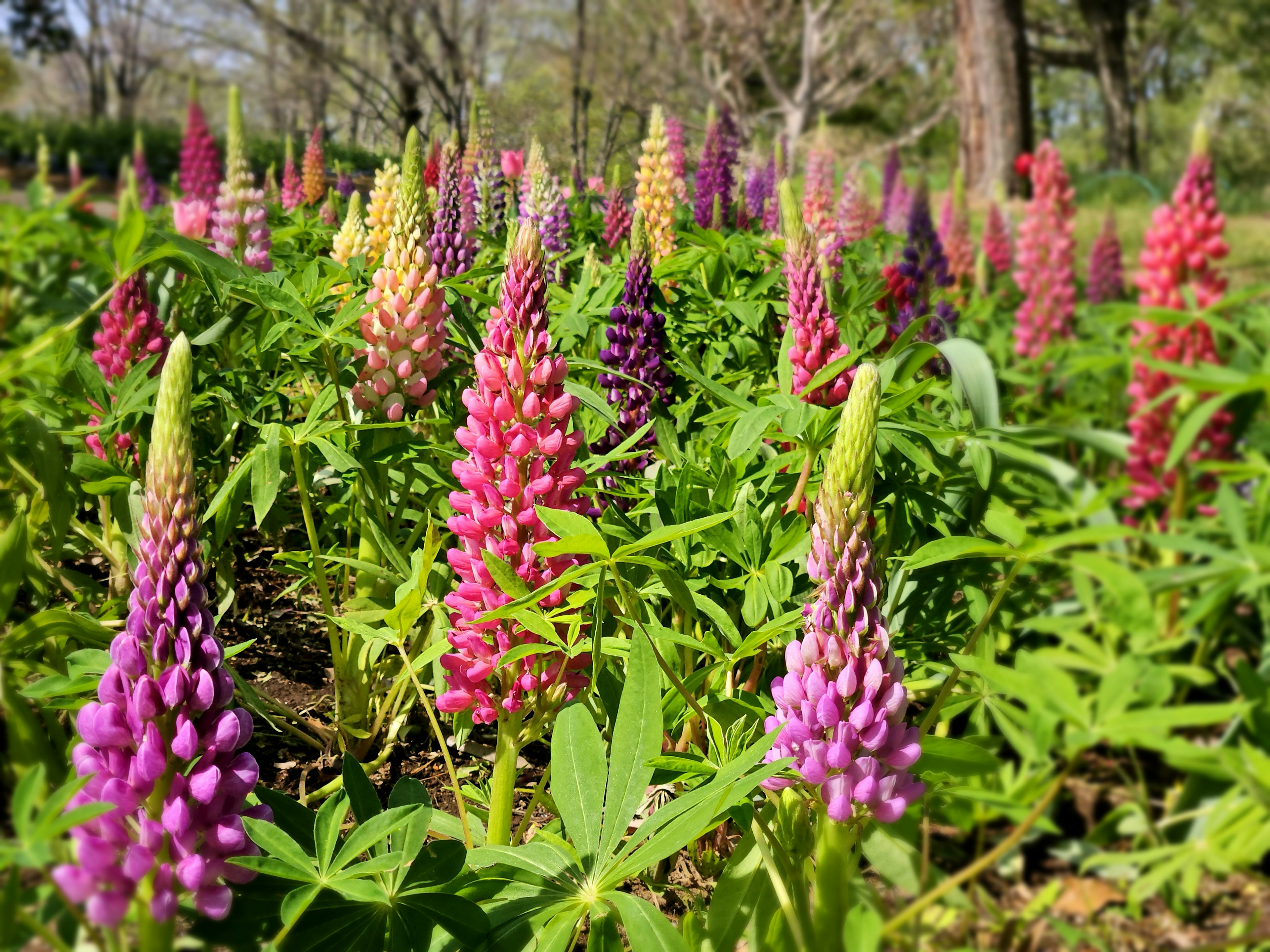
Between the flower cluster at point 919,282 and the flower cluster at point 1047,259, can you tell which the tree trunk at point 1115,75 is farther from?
the flower cluster at point 919,282

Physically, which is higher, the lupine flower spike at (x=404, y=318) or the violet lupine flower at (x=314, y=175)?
the violet lupine flower at (x=314, y=175)

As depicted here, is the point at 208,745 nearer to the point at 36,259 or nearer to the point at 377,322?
the point at 36,259

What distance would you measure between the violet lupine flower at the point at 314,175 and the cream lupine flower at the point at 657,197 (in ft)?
8.09

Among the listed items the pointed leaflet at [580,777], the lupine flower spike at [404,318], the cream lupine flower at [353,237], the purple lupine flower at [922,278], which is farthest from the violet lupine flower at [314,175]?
the pointed leaflet at [580,777]

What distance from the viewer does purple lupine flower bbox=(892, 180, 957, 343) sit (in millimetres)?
2926

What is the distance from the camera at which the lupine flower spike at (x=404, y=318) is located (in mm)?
2098

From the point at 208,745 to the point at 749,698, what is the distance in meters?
0.90

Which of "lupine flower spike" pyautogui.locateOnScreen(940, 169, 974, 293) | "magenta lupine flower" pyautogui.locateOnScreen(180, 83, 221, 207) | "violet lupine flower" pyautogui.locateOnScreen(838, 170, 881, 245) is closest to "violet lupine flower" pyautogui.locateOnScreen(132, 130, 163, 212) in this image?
"magenta lupine flower" pyautogui.locateOnScreen(180, 83, 221, 207)

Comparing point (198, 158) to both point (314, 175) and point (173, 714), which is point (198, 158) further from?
point (173, 714)

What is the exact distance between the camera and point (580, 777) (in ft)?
3.83

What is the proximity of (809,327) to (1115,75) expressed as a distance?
8.45 ft

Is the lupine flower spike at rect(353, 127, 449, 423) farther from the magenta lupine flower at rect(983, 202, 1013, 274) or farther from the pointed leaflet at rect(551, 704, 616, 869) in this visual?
the magenta lupine flower at rect(983, 202, 1013, 274)

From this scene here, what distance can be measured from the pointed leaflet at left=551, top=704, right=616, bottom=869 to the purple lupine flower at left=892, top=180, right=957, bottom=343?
0.98m

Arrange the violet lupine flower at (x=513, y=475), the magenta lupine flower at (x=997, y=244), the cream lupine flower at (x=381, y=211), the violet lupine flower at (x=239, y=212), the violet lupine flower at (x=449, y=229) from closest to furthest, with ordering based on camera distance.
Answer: the violet lupine flower at (x=513, y=475) → the violet lupine flower at (x=449, y=229) → the violet lupine flower at (x=239, y=212) → the cream lupine flower at (x=381, y=211) → the magenta lupine flower at (x=997, y=244)
